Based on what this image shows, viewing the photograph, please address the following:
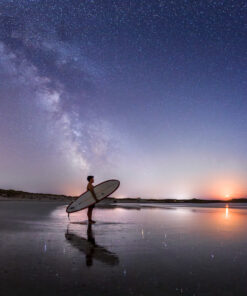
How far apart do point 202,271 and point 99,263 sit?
5.84ft

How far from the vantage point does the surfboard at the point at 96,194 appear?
14367mm

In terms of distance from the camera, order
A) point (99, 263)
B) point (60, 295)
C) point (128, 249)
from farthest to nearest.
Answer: point (128, 249) → point (99, 263) → point (60, 295)

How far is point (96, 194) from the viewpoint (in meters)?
14.9

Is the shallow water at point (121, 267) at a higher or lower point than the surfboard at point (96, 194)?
lower

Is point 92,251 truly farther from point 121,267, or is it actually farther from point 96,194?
point 96,194

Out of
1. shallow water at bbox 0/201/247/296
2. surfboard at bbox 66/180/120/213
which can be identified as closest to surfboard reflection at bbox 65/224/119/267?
shallow water at bbox 0/201/247/296

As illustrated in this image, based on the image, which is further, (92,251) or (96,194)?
(96,194)

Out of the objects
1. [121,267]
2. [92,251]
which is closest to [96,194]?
[92,251]

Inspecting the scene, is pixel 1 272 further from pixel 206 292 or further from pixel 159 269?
pixel 206 292

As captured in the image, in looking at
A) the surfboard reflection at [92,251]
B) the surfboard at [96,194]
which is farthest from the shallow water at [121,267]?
the surfboard at [96,194]

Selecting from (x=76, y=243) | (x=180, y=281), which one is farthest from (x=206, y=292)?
(x=76, y=243)

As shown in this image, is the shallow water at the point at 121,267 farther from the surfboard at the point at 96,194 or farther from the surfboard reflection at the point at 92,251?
the surfboard at the point at 96,194

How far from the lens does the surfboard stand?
14.4 m

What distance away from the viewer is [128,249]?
6.16 metres
